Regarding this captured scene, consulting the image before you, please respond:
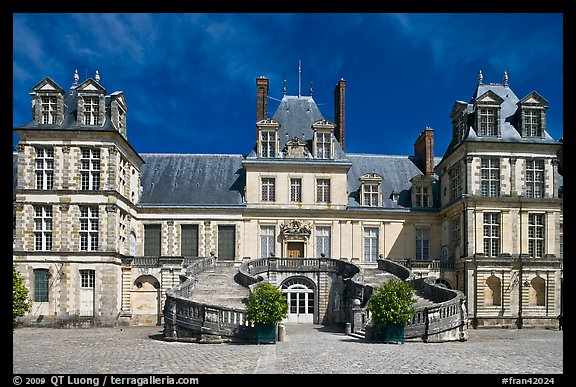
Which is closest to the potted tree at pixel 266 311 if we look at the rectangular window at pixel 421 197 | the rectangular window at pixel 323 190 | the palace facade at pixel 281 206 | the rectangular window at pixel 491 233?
the palace facade at pixel 281 206

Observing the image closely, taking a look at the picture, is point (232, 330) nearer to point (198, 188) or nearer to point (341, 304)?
point (341, 304)

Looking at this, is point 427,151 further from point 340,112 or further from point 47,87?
point 47,87

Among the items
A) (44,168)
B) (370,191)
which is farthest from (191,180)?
(370,191)

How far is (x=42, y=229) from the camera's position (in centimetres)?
2894

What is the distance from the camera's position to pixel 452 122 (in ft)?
113

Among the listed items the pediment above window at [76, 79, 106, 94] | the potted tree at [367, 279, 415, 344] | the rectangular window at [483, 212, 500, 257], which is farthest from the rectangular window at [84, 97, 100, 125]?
the rectangular window at [483, 212, 500, 257]

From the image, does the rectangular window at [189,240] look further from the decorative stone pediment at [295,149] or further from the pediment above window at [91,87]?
the pediment above window at [91,87]

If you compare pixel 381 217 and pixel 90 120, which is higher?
pixel 90 120

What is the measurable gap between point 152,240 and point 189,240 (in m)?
2.08

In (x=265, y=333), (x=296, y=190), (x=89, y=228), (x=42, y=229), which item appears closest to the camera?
(x=265, y=333)

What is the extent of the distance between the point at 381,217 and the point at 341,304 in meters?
7.21

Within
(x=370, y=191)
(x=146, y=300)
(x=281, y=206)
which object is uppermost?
(x=370, y=191)

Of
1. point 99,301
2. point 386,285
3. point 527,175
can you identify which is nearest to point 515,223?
point 527,175

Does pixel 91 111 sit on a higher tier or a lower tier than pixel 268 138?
higher
